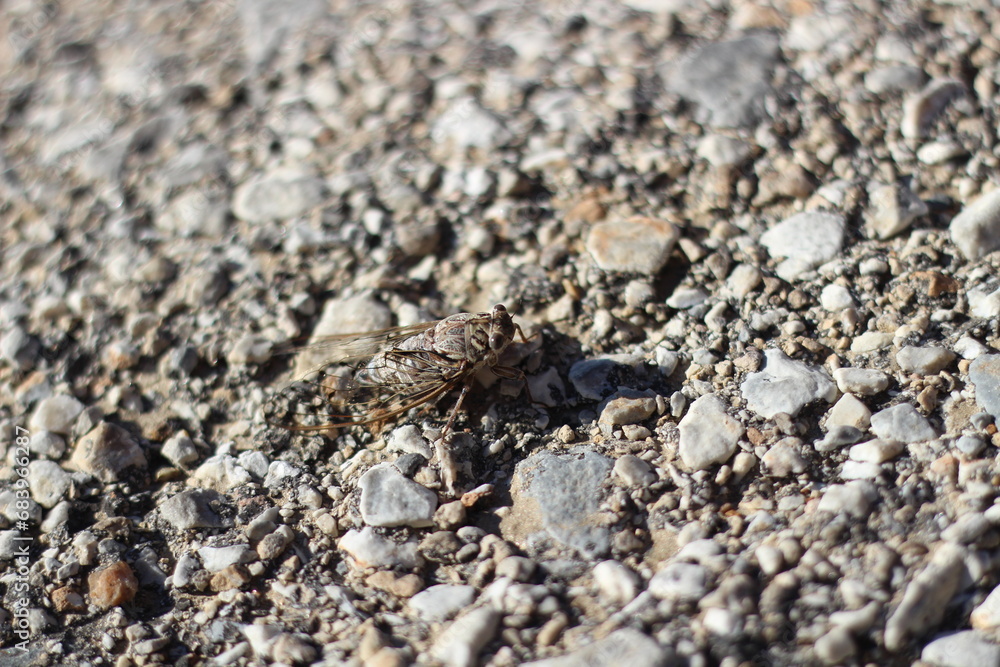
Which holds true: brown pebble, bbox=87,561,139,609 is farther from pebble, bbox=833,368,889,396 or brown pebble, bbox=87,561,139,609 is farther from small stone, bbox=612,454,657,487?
pebble, bbox=833,368,889,396

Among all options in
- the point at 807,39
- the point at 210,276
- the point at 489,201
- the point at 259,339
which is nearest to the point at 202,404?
the point at 259,339

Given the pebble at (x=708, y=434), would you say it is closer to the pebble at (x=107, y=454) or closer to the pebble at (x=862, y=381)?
the pebble at (x=862, y=381)

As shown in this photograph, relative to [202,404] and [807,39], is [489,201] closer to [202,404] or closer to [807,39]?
[202,404]

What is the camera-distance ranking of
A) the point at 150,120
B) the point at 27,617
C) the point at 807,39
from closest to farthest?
the point at 27,617
the point at 807,39
the point at 150,120

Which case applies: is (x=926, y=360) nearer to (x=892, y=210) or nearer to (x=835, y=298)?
(x=835, y=298)

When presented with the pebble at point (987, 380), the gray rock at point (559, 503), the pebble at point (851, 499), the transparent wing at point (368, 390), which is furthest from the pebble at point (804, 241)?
the transparent wing at point (368, 390)

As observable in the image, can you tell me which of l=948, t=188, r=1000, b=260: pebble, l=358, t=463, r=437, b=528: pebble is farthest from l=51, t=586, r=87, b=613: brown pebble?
l=948, t=188, r=1000, b=260: pebble
